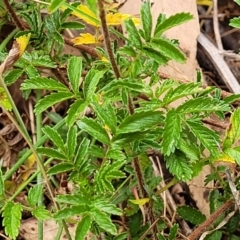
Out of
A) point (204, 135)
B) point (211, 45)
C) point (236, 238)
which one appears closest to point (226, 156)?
point (204, 135)

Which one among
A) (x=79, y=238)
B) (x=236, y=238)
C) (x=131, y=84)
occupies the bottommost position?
(x=236, y=238)

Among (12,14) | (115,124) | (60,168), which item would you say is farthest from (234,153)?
(12,14)

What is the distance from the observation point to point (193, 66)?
1866 mm

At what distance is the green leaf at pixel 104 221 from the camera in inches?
41.0

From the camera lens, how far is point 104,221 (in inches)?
41.6

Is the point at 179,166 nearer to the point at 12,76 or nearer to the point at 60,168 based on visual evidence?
the point at 60,168

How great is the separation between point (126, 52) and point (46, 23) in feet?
1.41

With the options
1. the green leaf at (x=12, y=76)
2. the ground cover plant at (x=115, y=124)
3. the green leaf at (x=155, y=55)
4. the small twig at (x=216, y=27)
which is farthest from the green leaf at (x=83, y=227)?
the small twig at (x=216, y=27)

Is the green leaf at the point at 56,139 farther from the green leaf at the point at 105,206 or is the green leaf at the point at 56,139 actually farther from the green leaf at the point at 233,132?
the green leaf at the point at 233,132

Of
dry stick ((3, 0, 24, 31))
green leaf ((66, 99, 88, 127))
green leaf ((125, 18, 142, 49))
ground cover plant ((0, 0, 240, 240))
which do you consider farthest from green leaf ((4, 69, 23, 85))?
green leaf ((125, 18, 142, 49))

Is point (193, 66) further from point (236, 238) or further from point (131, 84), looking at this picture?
point (131, 84)

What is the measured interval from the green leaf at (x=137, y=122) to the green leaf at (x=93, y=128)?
0.04 m

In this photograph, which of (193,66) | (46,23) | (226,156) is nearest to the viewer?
(226,156)

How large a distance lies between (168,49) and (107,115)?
0.62 feet
